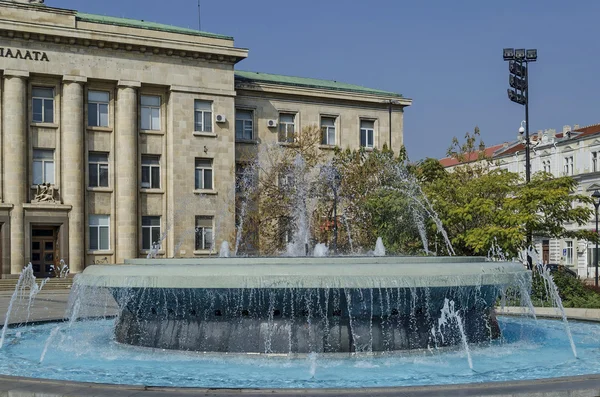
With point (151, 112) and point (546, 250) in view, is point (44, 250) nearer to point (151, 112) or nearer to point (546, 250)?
point (151, 112)

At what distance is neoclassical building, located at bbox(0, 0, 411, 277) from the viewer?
36000 millimetres

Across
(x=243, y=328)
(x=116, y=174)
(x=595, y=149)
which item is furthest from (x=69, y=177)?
(x=595, y=149)

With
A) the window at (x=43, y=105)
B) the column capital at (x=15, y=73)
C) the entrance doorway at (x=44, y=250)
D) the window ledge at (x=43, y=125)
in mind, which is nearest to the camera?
the column capital at (x=15, y=73)

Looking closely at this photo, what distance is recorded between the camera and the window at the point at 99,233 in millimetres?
38000

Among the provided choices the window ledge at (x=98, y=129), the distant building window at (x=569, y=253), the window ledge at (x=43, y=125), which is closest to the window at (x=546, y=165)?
the distant building window at (x=569, y=253)

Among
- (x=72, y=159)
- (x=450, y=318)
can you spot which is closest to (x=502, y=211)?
(x=450, y=318)

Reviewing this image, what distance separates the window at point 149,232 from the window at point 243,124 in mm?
6825

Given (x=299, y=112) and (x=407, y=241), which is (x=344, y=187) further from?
(x=299, y=112)

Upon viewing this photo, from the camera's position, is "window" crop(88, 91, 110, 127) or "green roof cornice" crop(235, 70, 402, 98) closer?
"window" crop(88, 91, 110, 127)

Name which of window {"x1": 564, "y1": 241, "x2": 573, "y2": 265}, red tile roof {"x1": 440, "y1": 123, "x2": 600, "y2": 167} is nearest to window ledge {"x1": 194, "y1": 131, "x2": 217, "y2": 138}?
red tile roof {"x1": 440, "y1": 123, "x2": 600, "y2": 167}

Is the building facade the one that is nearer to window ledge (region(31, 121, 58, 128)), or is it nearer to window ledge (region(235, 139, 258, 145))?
window ledge (region(235, 139, 258, 145))

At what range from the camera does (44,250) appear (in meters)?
37.0

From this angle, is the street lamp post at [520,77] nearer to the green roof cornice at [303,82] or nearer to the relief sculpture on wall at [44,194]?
the green roof cornice at [303,82]

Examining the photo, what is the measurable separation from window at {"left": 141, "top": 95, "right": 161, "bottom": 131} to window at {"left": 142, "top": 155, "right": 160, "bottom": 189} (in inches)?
61.1
